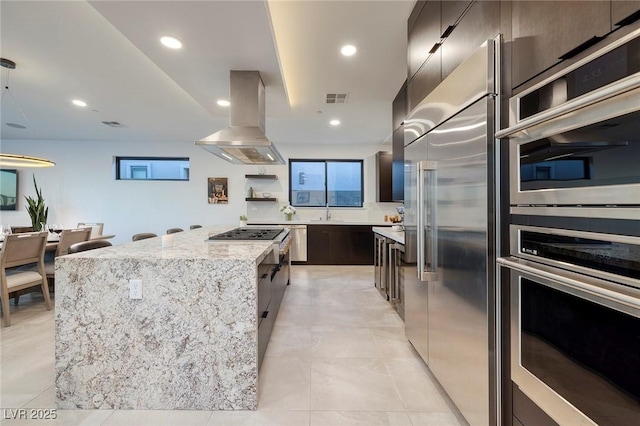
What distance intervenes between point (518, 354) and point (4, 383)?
317cm

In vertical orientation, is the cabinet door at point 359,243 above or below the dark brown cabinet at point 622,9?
below

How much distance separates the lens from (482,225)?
1.31 metres

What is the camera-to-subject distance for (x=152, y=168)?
20.6 ft

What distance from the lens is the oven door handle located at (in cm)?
70

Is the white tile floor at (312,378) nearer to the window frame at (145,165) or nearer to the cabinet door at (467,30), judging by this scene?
the cabinet door at (467,30)

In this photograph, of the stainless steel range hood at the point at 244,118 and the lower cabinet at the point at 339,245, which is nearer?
the stainless steel range hood at the point at 244,118

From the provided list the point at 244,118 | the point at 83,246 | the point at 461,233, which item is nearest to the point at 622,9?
the point at 461,233

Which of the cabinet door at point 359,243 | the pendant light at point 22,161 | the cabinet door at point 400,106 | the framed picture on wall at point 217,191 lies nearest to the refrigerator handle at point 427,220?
the cabinet door at point 400,106

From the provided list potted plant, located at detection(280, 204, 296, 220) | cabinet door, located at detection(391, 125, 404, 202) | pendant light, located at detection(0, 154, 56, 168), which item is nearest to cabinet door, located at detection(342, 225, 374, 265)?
potted plant, located at detection(280, 204, 296, 220)

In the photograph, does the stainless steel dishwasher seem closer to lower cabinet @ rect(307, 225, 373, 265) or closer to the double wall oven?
lower cabinet @ rect(307, 225, 373, 265)

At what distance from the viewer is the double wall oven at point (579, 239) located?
739 mm

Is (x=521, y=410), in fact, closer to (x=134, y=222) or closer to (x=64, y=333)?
(x=64, y=333)

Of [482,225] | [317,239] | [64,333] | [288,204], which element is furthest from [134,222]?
[482,225]

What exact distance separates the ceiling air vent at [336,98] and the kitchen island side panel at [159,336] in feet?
8.95
